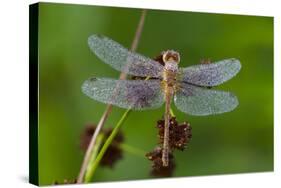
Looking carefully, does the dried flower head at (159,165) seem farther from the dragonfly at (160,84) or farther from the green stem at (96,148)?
the green stem at (96,148)

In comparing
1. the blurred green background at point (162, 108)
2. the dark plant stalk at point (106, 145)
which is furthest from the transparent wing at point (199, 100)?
the dark plant stalk at point (106, 145)

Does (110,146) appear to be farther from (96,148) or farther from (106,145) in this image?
(106,145)

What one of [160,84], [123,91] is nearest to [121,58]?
[123,91]

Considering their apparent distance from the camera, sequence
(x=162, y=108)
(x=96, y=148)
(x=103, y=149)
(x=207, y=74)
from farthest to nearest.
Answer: (x=162, y=108)
(x=207, y=74)
(x=96, y=148)
(x=103, y=149)

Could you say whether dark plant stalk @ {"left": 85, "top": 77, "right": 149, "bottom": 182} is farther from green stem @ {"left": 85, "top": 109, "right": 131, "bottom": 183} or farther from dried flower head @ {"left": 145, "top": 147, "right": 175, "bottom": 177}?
dried flower head @ {"left": 145, "top": 147, "right": 175, "bottom": 177}

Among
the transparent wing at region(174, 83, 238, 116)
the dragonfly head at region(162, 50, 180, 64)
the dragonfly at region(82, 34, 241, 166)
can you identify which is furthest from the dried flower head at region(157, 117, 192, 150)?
the dragonfly head at region(162, 50, 180, 64)

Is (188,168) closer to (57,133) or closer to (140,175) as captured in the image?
(140,175)
